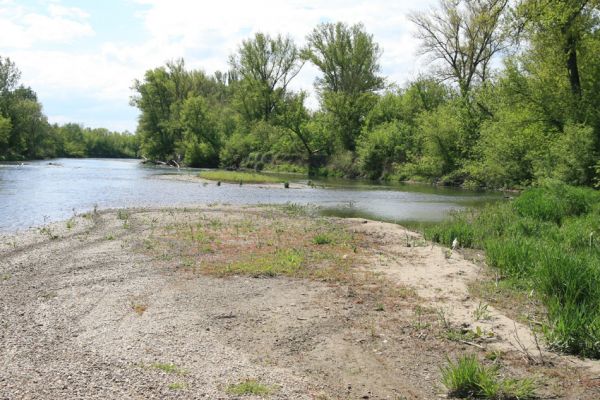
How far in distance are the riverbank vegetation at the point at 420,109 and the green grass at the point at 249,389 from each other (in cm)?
2195

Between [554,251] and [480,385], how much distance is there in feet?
18.0

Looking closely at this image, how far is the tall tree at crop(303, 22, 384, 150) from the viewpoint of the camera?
223 feet

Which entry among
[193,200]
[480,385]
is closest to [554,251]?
[480,385]

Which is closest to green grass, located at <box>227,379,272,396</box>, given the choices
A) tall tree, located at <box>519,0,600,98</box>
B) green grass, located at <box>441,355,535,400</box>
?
green grass, located at <box>441,355,535,400</box>

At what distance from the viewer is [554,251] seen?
10.9 meters

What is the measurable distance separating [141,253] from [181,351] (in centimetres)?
790

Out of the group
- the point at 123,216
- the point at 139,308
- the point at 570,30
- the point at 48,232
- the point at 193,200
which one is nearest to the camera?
the point at 139,308

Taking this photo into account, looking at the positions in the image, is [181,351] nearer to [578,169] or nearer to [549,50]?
[578,169]

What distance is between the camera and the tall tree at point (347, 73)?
67.9 m

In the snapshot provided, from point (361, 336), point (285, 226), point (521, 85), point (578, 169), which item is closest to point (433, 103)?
point (521, 85)

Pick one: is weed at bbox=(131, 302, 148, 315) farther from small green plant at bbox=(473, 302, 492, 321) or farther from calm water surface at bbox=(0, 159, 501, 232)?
calm water surface at bbox=(0, 159, 501, 232)

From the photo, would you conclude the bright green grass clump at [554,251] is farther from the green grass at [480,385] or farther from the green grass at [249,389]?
the green grass at [249,389]

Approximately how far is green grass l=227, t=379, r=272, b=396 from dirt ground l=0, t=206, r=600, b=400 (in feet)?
0.16

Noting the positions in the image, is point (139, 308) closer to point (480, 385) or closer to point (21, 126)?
point (480, 385)
